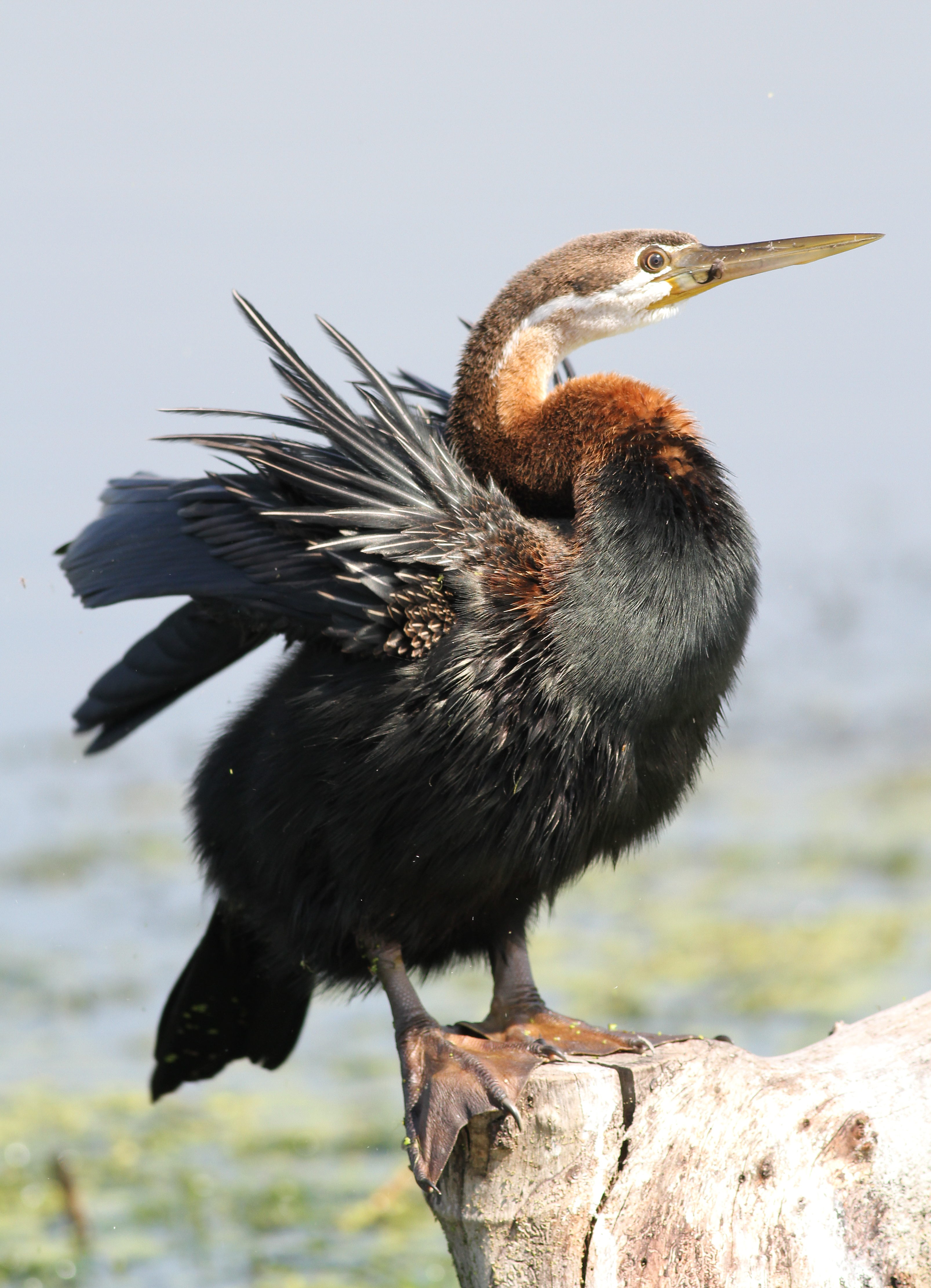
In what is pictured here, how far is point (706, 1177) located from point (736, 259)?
6.28 ft

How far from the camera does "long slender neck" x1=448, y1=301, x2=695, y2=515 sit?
275cm

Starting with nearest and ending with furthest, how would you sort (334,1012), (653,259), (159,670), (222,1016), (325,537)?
1. (325,537)
2. (653,259)
3. (159,670)
4. (222,1016)
5. (334,1012)

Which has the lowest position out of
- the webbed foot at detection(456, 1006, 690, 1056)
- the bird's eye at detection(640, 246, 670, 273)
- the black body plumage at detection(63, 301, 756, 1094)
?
the webbed foot at detection(456, 1006, 690, 1056)

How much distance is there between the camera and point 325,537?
271cm

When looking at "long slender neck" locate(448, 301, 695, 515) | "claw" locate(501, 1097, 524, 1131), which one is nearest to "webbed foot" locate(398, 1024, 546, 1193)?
"claw" locate(501, 1097, 524, 1131)

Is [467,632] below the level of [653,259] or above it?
below

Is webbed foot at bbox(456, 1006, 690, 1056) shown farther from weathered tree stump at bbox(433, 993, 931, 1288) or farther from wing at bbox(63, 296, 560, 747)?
wing at bbox(63, 296, 560, 747)

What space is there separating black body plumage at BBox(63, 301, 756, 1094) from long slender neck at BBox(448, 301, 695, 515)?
0.24ft

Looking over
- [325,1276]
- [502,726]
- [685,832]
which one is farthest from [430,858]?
[685,832]

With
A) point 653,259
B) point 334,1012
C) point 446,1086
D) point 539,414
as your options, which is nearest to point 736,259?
point 653,259

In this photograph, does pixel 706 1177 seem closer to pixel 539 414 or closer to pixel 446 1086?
pixel 446 1086

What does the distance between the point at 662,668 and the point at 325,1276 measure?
2.79m

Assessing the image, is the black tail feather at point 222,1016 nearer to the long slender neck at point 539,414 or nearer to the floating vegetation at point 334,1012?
the floating vegetation at point 334,1012

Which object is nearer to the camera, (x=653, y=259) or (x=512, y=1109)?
(x=512, y=1109)
